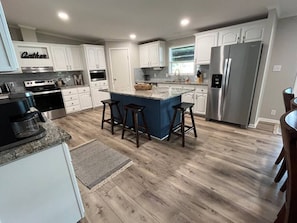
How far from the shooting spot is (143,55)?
5.67 m

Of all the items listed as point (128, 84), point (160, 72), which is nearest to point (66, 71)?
point (128, 84)

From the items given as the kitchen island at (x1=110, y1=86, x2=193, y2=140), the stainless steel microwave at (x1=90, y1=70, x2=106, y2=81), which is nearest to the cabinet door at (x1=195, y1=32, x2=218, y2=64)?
the kitchen island at (x1=110, y1=86, x2=193, y2=140)

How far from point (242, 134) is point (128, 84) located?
14.1ft

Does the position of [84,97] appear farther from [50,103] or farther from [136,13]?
[136,13]

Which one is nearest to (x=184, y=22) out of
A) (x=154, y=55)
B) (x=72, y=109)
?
(x=154, y=55)

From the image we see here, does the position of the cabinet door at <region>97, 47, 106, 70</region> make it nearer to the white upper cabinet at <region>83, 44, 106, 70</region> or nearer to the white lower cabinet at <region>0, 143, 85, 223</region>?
the white upper cabinet at <region>83, 44, 106, 70</region>

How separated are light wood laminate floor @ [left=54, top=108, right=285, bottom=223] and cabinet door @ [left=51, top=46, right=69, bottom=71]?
291 centimetres

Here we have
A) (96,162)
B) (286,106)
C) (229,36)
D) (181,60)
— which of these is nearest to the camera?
(286,106)

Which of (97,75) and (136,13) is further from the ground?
(136,13)

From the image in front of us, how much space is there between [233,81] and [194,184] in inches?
96.8

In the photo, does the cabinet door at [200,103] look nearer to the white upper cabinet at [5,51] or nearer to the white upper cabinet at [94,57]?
the white upper cabinet at [94,57]

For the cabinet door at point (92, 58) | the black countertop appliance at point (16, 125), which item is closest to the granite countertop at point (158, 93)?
the black countertop appliance at point (16, 125)

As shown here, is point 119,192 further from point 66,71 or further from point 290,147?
point 66,71

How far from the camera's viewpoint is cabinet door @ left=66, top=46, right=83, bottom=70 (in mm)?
4836
